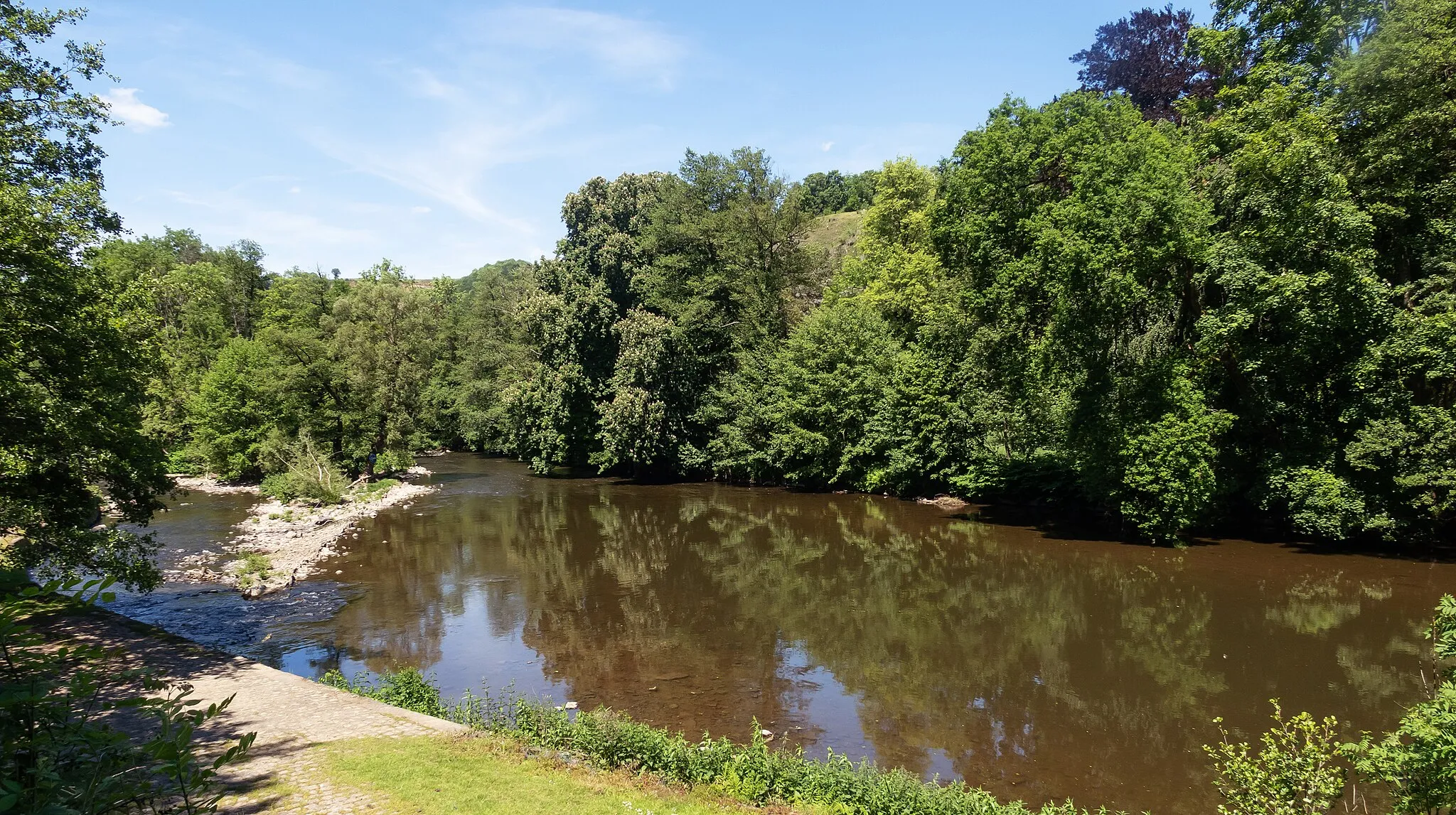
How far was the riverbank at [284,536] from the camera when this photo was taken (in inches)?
857

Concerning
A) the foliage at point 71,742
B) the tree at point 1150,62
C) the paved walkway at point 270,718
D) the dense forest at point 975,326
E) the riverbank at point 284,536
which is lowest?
the riverbank at point 284,536

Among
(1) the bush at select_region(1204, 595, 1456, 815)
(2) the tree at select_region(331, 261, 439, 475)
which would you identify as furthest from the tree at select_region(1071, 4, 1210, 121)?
(2) the tree at select_region(331, 261, 439, 475)

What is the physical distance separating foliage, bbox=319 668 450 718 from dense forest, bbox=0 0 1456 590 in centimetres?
464

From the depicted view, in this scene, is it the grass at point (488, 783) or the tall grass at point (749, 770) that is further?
the tall grass at point (749, 770)

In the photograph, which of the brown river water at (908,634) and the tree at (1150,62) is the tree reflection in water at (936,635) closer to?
the brown river water at (908,634)

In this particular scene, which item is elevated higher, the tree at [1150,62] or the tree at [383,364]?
the tree at [1150,62]

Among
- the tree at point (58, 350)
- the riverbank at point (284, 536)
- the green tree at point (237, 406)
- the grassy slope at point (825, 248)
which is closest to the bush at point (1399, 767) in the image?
the tree at point (58, 350)

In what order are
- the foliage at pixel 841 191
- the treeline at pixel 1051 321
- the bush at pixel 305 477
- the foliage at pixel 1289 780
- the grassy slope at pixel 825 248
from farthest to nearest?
1. the foliage at pixel 841 191
2. the grassy slope at pixel 825 248
3. the bush at pixel 305 477
4. the treeline at pixel 1051 321
5. the foliage at pixel 1289 780

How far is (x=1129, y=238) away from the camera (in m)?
22.1

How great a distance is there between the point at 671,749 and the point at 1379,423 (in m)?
21.8

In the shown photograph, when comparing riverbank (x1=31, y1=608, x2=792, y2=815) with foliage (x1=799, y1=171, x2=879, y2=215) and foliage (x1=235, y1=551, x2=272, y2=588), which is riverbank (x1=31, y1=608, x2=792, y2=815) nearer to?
foliage (x1=235, y1=551, x2=272, y2=588)

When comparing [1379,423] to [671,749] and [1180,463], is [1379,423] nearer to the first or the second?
[1180,463]

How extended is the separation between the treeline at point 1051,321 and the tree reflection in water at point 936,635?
379 cm

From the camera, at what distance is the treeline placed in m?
20.0
